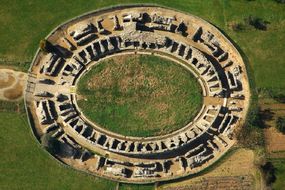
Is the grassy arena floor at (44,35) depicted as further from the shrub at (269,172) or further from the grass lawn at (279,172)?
the shrub at (269,172)

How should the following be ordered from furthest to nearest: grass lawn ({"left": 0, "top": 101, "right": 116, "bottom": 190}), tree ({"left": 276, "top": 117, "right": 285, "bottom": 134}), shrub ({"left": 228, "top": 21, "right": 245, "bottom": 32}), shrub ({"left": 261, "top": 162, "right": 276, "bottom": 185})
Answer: shrub ({"left": 228, "top": 21, "right": 245, "bottom": 32}) < tree ({"left": 276, "top": 117, "right": 285, "bottom": 134}) < shrub ({"left": 261, "top": 162, "right": 276, "bottom": 185}) < grass lawn ({"left": 0, "top": 101, "right": 116, "bottom": 190})

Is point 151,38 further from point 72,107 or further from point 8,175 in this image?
point 8,175

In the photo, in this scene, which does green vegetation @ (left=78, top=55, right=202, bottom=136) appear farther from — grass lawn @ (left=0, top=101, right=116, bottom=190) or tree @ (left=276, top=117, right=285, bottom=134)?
tree @ (left=276, top=117, right=285, bottom=134)

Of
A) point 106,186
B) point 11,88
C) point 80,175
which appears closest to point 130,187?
point 106,186

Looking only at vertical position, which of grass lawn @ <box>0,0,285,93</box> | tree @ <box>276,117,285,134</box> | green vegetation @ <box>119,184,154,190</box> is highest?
grass lawn @ <box>0,0,285,93</box>

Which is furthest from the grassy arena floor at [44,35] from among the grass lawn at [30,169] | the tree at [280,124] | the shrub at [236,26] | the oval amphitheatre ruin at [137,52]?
the tree at [280,124]

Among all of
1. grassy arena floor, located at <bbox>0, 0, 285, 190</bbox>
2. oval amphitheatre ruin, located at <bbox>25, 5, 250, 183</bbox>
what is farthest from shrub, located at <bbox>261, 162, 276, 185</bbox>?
oval amphitheatre ruin, located at <bbox>25, 5, 250, 183</bbox>
